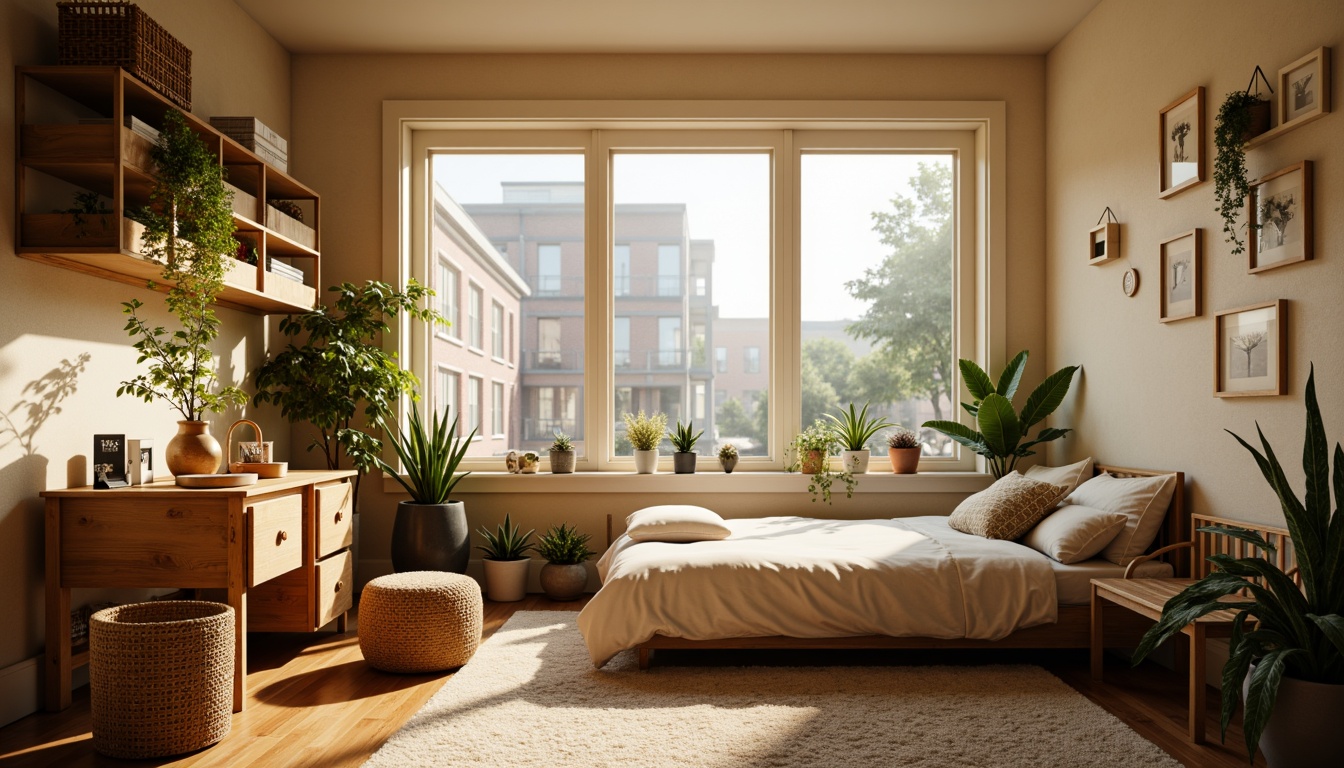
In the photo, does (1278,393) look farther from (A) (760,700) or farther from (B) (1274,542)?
(A) (760,700)

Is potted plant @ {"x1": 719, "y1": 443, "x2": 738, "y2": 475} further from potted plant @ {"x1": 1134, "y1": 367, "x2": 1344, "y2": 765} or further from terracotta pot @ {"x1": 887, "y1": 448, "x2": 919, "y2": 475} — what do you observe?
potted plant @ {"x1": 1134, "y1": 367, "x2": 1344, "y2": 765}

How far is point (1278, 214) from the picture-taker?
3045 millimetres

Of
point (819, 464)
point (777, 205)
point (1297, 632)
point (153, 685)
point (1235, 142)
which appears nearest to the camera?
point (1297, 632)

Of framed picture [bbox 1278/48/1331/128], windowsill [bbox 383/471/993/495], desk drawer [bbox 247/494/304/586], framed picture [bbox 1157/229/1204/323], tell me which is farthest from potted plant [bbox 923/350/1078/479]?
desk drawer [bbox 247/494/304/586]

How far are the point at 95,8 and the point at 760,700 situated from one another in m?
3.30

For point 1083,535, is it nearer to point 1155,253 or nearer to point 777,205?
point 1155,253

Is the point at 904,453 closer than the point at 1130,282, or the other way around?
the point at 1130,282

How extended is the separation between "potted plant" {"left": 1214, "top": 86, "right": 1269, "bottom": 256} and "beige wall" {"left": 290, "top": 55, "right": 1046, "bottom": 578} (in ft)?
5.99

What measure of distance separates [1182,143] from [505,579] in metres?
3.73

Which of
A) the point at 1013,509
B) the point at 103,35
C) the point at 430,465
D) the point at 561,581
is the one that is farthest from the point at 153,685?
the point at 1013,509

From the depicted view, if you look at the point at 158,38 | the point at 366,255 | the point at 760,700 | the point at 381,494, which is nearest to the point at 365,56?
the point at 366,255

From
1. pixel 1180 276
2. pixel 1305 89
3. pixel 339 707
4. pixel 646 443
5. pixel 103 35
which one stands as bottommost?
pixel 339 707

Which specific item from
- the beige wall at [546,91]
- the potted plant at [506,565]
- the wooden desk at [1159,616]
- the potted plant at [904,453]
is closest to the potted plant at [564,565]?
the potted plant at [506,565]

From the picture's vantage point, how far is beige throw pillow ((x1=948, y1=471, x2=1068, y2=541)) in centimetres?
385
